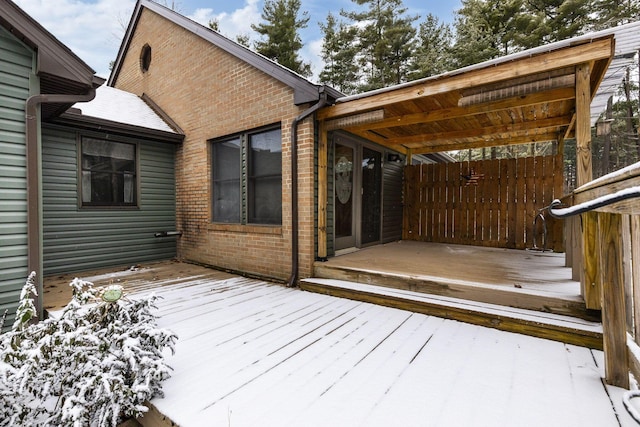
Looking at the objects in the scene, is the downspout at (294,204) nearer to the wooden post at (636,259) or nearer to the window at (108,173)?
the wooden post at (636,259)

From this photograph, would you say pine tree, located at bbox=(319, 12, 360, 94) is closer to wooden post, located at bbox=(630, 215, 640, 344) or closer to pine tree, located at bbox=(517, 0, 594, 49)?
pine tree, located at bbox=(517, 0, 594, 49)

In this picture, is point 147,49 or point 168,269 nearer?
point 168,269

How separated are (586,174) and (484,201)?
4101 mm

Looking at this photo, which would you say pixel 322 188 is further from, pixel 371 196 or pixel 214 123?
pixel 214 123

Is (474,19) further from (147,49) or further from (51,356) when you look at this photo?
(51,356)

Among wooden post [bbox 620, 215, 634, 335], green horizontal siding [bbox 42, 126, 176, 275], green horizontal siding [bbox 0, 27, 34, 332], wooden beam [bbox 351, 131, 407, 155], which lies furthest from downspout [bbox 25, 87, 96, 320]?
wooden post [bbox 620, 215, 634, 335]

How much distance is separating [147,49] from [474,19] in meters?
12.3

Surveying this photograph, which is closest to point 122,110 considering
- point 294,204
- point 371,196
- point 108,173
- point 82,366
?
point 108,173

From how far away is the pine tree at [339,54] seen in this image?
14.6 meters

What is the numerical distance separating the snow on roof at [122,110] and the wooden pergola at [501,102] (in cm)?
377

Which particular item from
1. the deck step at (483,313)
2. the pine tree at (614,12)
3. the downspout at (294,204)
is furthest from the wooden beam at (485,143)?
A: the pine tree at (614,12)

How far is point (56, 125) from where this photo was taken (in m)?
4.73

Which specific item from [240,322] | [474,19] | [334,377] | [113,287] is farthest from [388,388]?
[474,19]

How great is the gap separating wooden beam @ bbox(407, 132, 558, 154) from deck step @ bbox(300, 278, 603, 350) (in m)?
4.64
